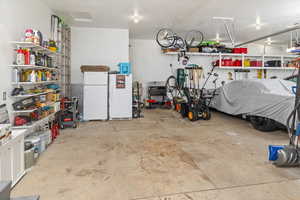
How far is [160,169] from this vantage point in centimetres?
247

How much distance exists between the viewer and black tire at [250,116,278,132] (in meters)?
4.21

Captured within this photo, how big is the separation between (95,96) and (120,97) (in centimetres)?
76

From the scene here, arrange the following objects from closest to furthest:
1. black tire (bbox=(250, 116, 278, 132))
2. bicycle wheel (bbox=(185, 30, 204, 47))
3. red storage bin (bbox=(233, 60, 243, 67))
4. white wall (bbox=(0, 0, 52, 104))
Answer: white wall (bbox=(0, 0, 52, 104)), black tire (bbox=(250, 116, 278, 132)), bicycle wheel (bbox=(185, 30, 204, 47)), red storage bin (bbox=(233, 60, 243, 67))

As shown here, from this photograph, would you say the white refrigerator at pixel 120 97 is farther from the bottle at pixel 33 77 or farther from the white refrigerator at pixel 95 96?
the bottle at pixel 33 77

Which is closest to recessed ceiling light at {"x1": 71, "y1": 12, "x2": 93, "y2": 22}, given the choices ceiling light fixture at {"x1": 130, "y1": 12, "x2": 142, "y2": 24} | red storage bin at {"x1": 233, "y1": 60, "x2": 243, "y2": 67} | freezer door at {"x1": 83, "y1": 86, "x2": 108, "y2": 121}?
ceiling light fixture at {"x1": 130, "y1": 12, "x2": 142, "y2": 24}

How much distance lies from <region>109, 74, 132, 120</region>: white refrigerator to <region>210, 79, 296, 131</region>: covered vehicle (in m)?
3.15

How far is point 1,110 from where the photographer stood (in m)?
2.42

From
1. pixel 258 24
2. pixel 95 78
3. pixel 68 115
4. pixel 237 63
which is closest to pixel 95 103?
pixel 95 78

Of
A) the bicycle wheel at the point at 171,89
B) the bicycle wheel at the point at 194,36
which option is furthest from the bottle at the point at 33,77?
the bicycle wheel at the point at 171,89

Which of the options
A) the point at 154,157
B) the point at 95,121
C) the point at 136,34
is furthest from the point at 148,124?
the point at 136,34

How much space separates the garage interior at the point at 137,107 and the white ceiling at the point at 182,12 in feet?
0.11

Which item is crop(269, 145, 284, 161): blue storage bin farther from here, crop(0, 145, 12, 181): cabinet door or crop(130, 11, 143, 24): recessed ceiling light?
crop(130, 11, 143, 24): recessed ceiling light

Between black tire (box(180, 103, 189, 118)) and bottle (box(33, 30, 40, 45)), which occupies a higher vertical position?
bottle (box(33, 30, 40, 45))

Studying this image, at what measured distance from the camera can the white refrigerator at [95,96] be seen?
5.36 meters
